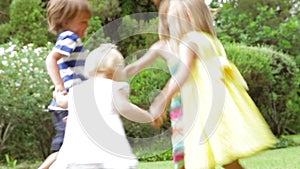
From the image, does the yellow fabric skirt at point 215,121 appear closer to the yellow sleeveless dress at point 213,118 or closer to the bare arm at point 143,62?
the yellow sleeveless dress at point 213,118

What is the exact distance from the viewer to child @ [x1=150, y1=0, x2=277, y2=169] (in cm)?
320

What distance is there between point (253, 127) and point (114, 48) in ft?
2.46

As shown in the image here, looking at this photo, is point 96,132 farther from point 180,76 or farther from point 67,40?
point 67,40

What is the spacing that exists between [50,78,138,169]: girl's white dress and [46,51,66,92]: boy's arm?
0.88ft

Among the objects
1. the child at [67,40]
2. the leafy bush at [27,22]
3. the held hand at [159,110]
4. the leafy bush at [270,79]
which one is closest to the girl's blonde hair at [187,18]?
the held hand at [159,110]

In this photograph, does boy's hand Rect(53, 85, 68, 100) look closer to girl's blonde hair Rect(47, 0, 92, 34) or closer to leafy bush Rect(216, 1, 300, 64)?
girl's blonde hair Rect(47, 0, 92, 34)

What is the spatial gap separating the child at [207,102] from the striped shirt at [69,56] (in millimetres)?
543

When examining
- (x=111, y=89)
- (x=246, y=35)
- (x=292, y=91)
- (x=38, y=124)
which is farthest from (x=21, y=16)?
(x=111, y=89)

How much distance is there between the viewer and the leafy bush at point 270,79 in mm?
9258

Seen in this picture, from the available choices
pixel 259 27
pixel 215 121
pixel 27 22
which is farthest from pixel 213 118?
pixel 259 27

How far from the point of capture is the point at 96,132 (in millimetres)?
3066

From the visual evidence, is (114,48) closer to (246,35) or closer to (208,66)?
(208,66)

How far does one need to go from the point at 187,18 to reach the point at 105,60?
0.49 meters

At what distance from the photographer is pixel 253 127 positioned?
10.8 feet
